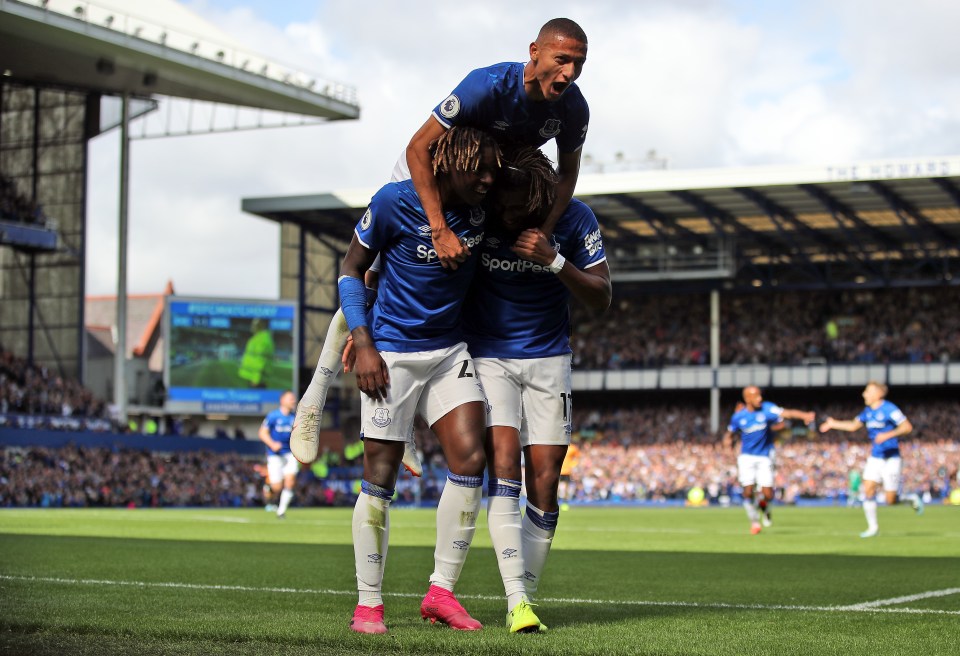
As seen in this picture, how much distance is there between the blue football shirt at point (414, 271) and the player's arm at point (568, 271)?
0.22 m

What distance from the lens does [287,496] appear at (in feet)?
71.6

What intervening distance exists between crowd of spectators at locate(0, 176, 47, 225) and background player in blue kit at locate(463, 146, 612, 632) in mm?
41555

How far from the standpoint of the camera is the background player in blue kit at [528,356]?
5582 mm

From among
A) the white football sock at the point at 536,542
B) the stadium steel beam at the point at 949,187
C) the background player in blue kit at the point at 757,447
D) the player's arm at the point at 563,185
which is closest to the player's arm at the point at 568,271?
the player's arm at the point at 563,185

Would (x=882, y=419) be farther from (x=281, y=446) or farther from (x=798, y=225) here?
(x=798, y=225)

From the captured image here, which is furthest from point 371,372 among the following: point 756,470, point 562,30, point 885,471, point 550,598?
point 756,470

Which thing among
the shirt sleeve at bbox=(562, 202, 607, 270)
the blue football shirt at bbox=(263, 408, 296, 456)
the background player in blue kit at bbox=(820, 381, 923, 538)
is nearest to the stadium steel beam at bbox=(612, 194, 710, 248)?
the blue football shirt at bbox=(263, 408, 296, 456)

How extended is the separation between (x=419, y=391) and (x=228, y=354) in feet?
137

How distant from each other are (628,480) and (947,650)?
4208 cm

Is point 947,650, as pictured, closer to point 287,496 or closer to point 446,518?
point 446,518

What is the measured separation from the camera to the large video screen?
1779 inches

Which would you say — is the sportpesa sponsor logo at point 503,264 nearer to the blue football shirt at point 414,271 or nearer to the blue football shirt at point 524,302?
the blue football shirt at point 524,302

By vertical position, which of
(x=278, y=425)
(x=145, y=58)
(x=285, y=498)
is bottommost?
(x=285, y=498)

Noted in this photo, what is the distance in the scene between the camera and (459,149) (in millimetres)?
5203
